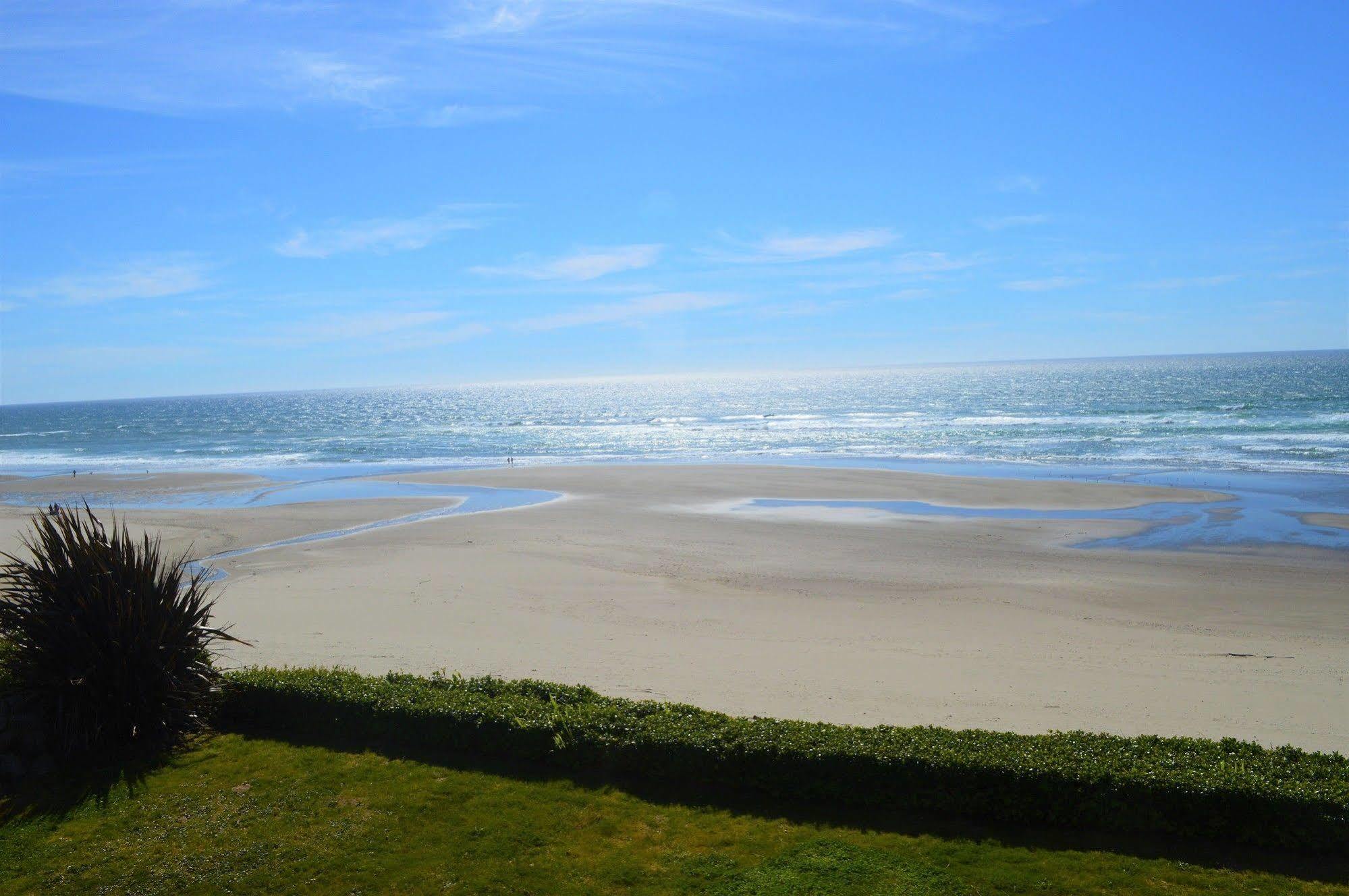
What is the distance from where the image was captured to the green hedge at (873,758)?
6.95m

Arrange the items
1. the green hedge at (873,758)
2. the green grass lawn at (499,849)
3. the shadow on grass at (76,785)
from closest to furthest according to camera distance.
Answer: the green grass lawn at (499,849)
the green hedge at (873,758)
the shadow on grass at (76,785)

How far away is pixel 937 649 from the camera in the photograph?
1362cm

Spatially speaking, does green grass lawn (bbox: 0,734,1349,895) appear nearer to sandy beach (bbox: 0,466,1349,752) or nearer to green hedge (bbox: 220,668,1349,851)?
green hedge (bbox: 220,668,1349,851)

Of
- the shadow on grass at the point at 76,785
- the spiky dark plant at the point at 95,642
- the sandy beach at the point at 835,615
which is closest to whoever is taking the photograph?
the shadow on grass at the point at 76,785

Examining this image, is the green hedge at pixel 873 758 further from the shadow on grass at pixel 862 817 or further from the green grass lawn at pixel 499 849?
the green grass lawn at pixel 499 849

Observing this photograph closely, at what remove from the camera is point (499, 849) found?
7.15 metres

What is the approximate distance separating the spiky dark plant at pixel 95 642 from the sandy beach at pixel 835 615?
3945 millimetres

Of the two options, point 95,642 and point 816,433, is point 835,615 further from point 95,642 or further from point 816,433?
point 816,433

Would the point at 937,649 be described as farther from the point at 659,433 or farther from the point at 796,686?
the point at 659,433

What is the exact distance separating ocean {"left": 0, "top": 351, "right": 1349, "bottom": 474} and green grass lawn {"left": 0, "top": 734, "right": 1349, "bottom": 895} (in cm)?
3767

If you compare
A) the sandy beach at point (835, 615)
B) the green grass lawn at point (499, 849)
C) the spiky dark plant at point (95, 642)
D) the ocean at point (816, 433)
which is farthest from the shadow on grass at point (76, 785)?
the ocean at point (816, 433)

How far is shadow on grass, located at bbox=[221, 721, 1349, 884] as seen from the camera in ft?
21.9

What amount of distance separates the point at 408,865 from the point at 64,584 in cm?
495

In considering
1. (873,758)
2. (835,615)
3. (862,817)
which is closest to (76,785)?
(862,817)
